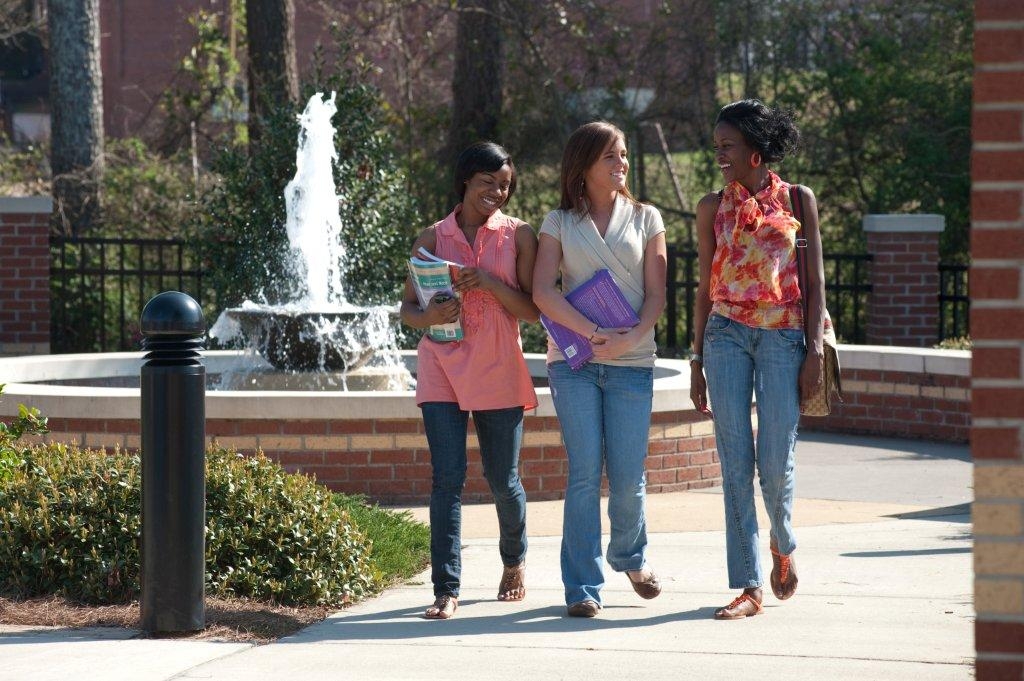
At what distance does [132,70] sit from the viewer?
32094 mm

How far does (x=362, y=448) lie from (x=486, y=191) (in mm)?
2719

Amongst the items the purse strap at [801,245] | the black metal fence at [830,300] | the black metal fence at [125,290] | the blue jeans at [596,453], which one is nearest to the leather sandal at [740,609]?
the blue jeans at [596,453]

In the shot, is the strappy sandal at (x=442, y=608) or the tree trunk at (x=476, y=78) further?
the tree trunk at (x=476, y=78)

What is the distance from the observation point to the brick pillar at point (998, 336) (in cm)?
290

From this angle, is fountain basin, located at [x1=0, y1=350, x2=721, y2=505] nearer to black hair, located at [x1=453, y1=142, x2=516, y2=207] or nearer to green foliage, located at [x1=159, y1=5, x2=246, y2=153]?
black hair, located at [x1=453, y1=142, x2=516, y2=207]

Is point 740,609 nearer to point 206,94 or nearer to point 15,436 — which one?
point 15,436

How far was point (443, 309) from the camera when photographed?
5227 millimetres

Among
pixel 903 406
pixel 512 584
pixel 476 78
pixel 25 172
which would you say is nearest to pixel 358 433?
pixel 512 584

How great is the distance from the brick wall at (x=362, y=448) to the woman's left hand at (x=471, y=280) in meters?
2.53

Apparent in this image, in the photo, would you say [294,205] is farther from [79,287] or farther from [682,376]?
[682,376]

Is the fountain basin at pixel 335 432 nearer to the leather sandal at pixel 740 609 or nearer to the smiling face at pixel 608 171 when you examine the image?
the smiling face at pixel 608 171

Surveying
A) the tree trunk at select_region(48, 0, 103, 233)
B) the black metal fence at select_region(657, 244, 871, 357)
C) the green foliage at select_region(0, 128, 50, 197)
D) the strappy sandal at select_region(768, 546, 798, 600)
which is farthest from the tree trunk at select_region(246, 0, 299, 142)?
the strappy sandal at select_region(768, 546, 798, 600)

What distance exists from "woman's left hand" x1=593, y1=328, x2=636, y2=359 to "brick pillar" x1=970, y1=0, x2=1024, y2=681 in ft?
7.48

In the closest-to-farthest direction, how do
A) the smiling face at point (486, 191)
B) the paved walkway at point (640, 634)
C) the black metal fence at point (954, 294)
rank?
the paved walkway at point (640, 634)
the smiling face at point (486, 191)
the black metal fence at point (954, 294)
